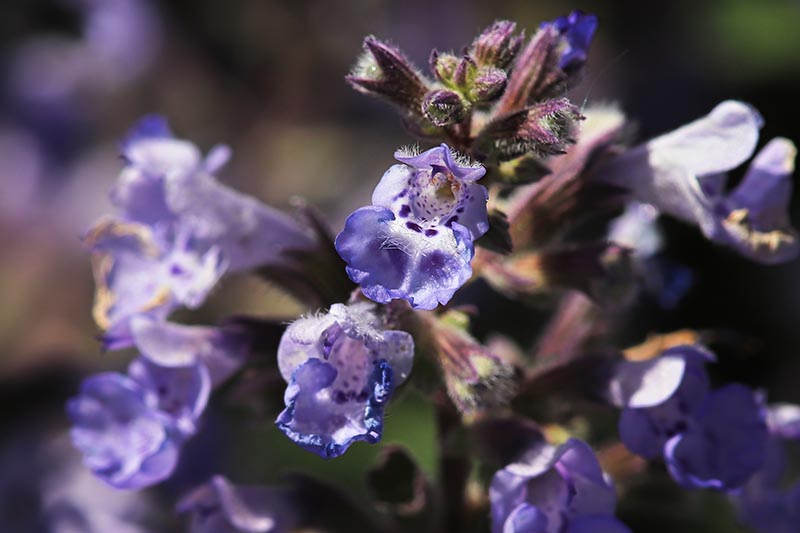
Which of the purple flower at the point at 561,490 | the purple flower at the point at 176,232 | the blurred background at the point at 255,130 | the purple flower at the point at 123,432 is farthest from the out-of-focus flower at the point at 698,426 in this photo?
the blurred background at the point at 255,130

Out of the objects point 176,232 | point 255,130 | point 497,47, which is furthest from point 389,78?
point 255,130

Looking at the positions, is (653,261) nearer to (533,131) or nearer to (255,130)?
(533,131)

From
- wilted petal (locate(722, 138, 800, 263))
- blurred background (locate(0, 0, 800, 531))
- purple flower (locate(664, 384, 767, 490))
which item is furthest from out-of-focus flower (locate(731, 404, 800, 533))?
blurred background (locate(0, 0, 800, 531))

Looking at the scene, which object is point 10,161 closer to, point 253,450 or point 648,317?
point 253,450

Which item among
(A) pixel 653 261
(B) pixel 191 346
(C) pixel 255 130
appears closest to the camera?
(B) pixel 191 346

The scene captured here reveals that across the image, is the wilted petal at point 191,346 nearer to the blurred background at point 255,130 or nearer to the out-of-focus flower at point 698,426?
the out-of-focus flower at point 698,426

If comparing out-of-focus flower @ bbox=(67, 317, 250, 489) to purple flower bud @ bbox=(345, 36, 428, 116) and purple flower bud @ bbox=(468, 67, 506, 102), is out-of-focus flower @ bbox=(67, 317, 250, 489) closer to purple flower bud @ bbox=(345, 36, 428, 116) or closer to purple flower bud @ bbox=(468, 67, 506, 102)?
purple flower bud @ bbox=(345, 36, 428, 116)

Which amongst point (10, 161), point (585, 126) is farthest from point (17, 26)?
point (585, 126)
